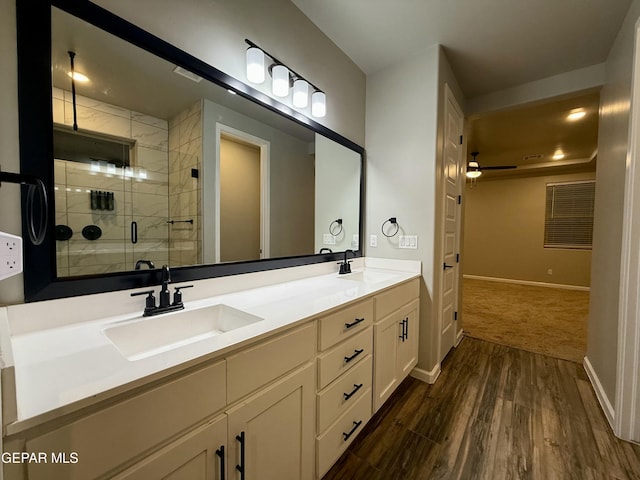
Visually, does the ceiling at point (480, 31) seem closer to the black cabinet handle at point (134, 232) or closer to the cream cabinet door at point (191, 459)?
the black cabinet handle at point (134, 232)

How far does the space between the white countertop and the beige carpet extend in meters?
2.78

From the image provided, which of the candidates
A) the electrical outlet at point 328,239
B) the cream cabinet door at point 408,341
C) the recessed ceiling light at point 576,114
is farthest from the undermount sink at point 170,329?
the recessed ceiling light at point 576,114

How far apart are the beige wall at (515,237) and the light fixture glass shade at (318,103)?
15.2ft

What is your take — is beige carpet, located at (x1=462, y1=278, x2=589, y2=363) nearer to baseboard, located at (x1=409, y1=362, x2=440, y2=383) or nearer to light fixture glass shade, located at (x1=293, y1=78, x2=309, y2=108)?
baseboard, located at (x1=409, y1=362, x2=440, y2=383)

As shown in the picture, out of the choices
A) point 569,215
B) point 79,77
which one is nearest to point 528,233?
point 569,215

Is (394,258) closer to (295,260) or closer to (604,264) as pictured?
(295,260)

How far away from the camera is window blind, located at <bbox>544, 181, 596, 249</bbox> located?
5090mm

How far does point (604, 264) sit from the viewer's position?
1.93m

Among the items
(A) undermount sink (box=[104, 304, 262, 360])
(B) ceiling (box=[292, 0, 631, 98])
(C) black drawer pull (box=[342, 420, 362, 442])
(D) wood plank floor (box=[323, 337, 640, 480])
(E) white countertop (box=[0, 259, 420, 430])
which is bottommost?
(D) wood plank floor (box=[323, 337, 640, 480])

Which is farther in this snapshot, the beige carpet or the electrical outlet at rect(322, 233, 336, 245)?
the beige carpet

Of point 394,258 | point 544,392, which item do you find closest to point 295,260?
point 394,258

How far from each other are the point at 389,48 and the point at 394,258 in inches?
66.4

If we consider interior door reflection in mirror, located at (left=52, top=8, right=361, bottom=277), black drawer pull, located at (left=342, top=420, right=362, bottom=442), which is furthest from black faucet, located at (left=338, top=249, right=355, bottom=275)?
black drawer pull, located at (left=342, top=420, right=362, bottom=442)

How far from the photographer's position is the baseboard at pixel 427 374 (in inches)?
83.0
